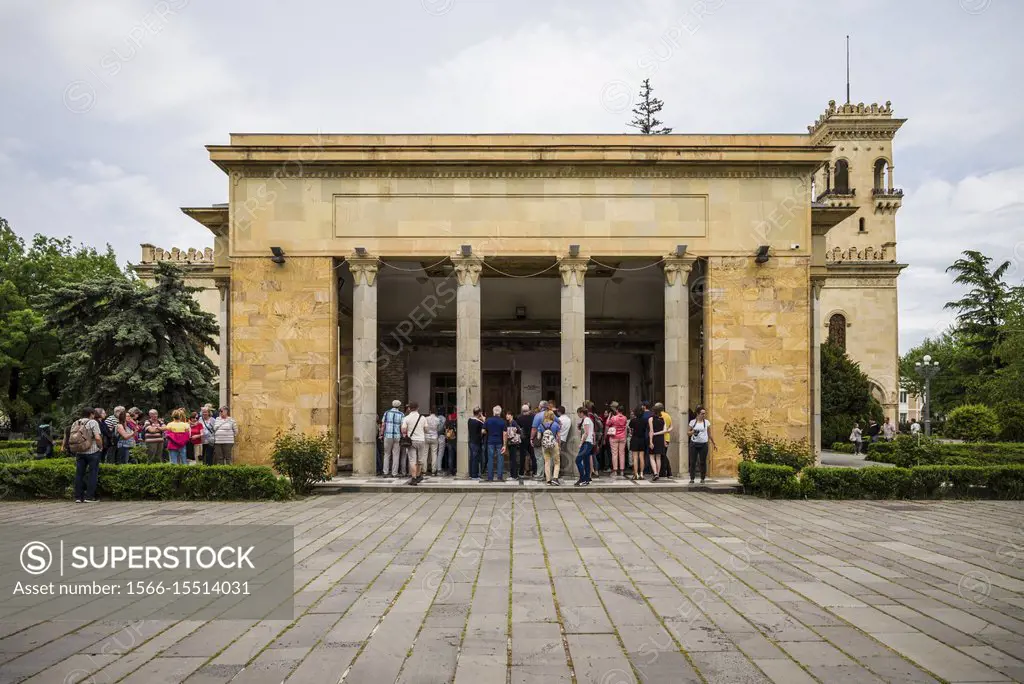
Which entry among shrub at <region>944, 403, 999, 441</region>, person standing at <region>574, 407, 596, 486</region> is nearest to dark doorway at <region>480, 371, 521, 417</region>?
person standing at <region>574, 407, 596, 486</region>

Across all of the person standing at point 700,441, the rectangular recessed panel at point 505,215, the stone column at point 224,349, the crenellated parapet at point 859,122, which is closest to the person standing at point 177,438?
the stone column at point 224,349

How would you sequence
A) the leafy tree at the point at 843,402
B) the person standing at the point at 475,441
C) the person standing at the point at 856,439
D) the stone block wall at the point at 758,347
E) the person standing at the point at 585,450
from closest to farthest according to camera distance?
the person standing at the point at 585,450 < the person standing at the point at 475,441 < the stone block wall at the point at 758,347 < the person standing at the point at 856,439 < the leafy tree at the point at 843,402

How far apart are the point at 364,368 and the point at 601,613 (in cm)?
1409

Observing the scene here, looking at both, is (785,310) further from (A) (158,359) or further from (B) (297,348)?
(A) (158,359)

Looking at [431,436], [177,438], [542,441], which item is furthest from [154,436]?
[542,441]

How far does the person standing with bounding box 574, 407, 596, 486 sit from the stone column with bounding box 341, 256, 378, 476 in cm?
560

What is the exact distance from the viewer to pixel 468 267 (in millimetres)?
20062

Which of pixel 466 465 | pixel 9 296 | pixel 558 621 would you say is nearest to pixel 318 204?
pixel 466 465

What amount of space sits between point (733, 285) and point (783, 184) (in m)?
Result: 3.12

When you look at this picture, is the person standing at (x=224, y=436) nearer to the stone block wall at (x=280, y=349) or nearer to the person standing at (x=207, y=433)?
the person standing at (x=207, y=433)

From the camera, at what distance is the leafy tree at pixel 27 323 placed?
36469 millimetres

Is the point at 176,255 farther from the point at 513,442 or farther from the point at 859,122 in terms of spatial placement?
the point at 859,122

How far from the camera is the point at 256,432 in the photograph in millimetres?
19750

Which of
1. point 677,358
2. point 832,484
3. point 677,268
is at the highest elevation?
point 677,268
